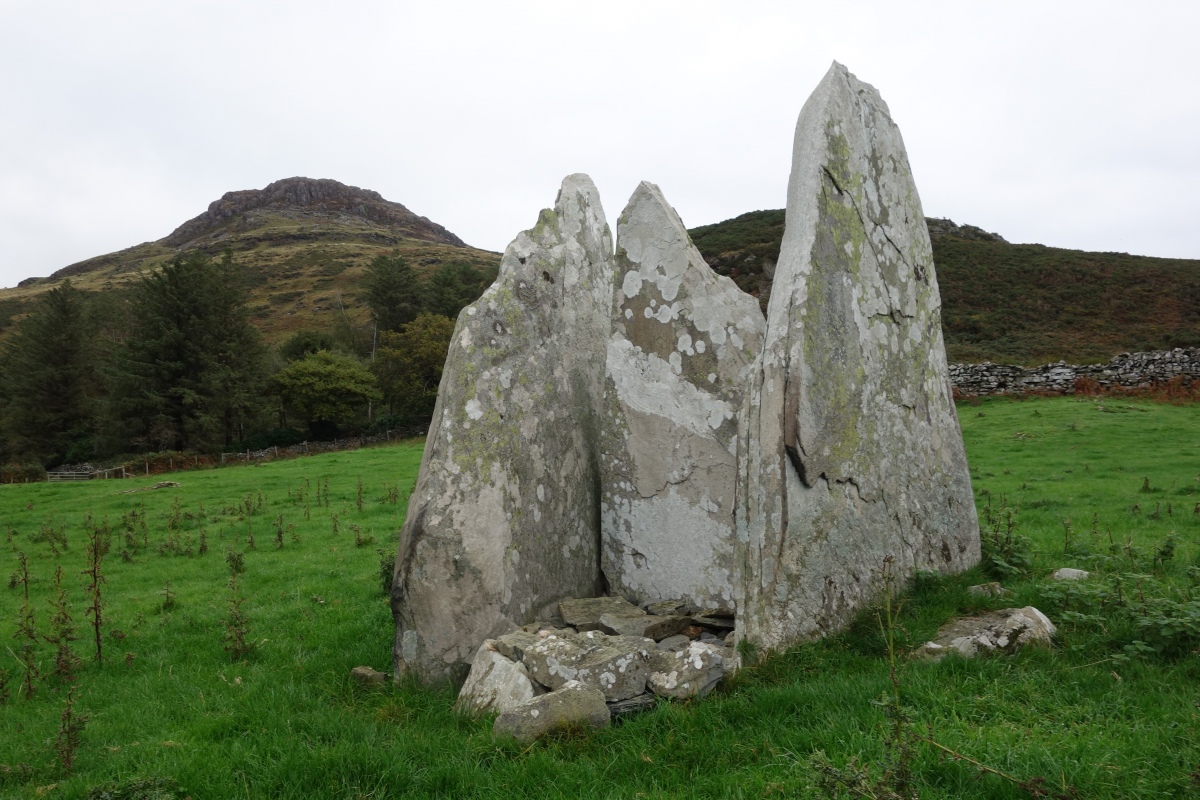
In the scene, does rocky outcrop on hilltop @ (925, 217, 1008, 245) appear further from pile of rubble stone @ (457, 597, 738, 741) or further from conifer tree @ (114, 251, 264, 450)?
pile of rubble stone @ (457, 597, 738, 741)

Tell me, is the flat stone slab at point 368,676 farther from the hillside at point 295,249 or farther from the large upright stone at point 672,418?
the hillside at point 295,249

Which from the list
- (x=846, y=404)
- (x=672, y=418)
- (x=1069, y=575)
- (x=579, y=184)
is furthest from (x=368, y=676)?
(x=1069, y=575)

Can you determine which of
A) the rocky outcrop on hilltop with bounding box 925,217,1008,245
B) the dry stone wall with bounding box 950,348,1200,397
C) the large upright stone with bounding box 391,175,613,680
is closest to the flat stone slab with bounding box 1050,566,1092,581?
the large upright stone with bounding box 391,175,613,680

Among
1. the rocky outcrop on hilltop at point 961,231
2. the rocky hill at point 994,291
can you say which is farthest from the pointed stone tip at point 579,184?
the rocky outcrop on hilltop at point 961,231

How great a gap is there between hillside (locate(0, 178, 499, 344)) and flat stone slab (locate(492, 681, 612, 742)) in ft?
261

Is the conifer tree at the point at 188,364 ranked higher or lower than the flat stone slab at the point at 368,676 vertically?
higher

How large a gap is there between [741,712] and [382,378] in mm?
49322

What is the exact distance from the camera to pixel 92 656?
26.3ft

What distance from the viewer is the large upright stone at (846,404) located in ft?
17.0

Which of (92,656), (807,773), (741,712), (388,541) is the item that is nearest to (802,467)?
(741,712)

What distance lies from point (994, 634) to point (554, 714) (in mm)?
2950

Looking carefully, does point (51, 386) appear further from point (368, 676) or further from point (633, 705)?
point (633, 705)

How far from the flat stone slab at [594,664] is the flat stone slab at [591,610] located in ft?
2.11

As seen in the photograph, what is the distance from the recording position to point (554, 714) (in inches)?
182
